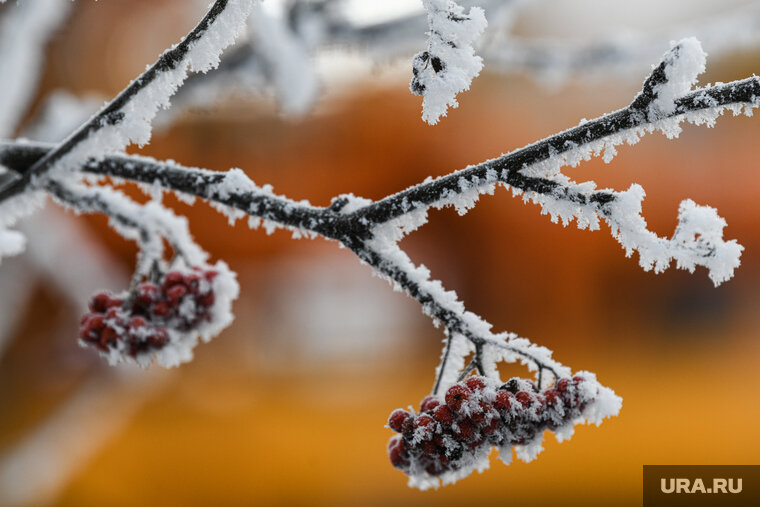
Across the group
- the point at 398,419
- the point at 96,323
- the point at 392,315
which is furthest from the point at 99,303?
the point at 392,315

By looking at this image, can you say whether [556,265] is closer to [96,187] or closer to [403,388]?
[403,388]

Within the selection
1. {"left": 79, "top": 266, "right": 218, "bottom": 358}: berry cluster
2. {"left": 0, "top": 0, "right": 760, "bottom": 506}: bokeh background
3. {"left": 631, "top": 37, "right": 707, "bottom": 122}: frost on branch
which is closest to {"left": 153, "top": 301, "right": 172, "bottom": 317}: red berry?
{"left": 79, "top": 266, "right": 218, "bottom": 358}: berry cluster

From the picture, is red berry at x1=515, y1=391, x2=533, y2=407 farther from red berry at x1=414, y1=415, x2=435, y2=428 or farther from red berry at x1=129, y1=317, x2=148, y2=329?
red berry at x1=129, y1=317, x2=148, y2=329

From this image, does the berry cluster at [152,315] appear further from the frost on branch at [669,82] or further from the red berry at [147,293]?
the frost on branch at [669,82]

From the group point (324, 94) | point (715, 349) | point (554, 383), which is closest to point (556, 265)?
point (715, 349)

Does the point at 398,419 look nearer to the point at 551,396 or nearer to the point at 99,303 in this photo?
the point at 551,396

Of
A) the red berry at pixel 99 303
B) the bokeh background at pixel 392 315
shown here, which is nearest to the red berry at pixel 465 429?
the red berry at pixel 99 303
